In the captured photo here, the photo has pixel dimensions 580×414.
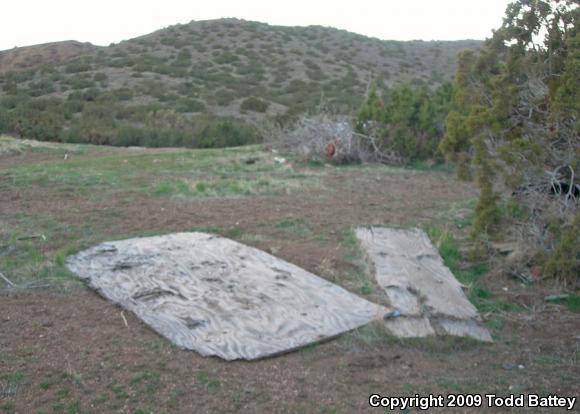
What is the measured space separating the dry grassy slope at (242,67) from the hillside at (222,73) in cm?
6

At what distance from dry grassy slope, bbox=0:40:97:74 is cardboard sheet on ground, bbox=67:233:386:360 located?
38.6 m

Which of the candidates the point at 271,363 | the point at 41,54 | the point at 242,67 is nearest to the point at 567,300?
the point at 271,363

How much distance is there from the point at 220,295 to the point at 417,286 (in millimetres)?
1761

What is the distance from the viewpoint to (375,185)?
11.1 meters

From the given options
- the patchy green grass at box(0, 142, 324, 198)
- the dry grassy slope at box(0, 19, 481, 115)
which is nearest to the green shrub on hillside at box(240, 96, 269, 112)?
the dry grassy slope at box(0, 19, 481, 115)

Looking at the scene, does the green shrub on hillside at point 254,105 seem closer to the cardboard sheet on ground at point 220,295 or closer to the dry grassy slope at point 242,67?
the dry grassy slope at point 242,67

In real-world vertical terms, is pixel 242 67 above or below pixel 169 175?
above

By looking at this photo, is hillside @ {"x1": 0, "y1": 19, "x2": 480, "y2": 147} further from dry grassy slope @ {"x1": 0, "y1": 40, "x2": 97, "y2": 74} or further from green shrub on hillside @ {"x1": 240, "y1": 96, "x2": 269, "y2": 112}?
dry grassy slope @ {"x1": 0, "y1": 40, "x2": 97, "y2": 74}

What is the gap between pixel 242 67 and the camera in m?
36.5

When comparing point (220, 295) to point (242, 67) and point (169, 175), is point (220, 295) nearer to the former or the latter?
point (169, 175)

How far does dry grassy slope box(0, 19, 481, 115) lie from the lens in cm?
3009

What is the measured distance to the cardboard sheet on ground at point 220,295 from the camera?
4.89 meters

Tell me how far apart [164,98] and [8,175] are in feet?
60.2

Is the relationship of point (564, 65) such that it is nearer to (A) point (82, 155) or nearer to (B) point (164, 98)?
(A) point (82, 155)
